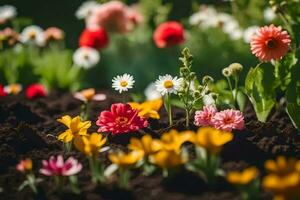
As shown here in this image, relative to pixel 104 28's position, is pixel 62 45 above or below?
above

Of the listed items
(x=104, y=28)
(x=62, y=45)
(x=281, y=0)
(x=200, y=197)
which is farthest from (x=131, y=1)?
(x=200, y=197)

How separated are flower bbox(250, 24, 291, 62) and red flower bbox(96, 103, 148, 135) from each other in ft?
1.90

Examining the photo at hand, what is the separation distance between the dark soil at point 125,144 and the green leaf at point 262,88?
59 mm

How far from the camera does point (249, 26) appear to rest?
4926 mm

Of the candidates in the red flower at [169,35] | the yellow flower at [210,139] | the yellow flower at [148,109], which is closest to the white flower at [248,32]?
the red flower at [169,35]

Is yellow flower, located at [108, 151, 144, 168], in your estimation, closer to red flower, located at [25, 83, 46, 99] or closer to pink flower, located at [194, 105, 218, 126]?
pink flower, located at [194, 105, 218, 126]

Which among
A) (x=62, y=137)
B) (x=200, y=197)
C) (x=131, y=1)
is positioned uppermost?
(x=131, y=1)

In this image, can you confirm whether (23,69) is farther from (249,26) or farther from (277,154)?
(277,154)

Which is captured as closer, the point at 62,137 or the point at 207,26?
the point at 62,137

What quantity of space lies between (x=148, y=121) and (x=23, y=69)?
1837mm

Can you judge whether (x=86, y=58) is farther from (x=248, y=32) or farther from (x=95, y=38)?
(x=248, y=32)

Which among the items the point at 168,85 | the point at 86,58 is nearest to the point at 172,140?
the point at 168,85

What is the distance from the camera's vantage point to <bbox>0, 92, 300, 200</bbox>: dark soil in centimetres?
242

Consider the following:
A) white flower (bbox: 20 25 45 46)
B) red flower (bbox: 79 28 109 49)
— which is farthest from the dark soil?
white flower (bbox: 20 25 45 46)
